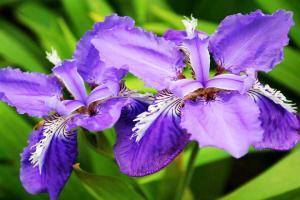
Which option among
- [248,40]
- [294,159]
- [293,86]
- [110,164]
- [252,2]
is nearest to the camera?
[248,40]

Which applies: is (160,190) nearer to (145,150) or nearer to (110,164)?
(110,164)

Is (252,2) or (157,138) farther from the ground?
(157,138)

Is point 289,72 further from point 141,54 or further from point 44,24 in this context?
point 44,24

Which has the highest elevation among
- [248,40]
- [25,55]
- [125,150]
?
[248,40]

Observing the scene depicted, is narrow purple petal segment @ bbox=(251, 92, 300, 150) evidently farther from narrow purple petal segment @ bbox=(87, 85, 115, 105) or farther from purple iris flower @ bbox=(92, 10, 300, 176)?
narrow purple petal segment @ bbox=(87, 85, 115, 105)

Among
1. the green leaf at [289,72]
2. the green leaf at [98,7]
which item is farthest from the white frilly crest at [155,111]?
the green leaf at [98,7]

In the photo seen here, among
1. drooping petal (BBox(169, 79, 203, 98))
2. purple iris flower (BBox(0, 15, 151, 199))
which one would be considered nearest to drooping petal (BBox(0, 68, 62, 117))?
purple iris flower (BBox(0, 15, 151, 199))

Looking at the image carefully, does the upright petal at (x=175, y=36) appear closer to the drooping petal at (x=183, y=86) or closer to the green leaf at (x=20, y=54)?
the drooping petal at (x=183, y=86)

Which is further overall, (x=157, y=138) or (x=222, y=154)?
(x=222, y=154)

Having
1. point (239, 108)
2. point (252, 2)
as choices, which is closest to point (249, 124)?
point (239, 108)
